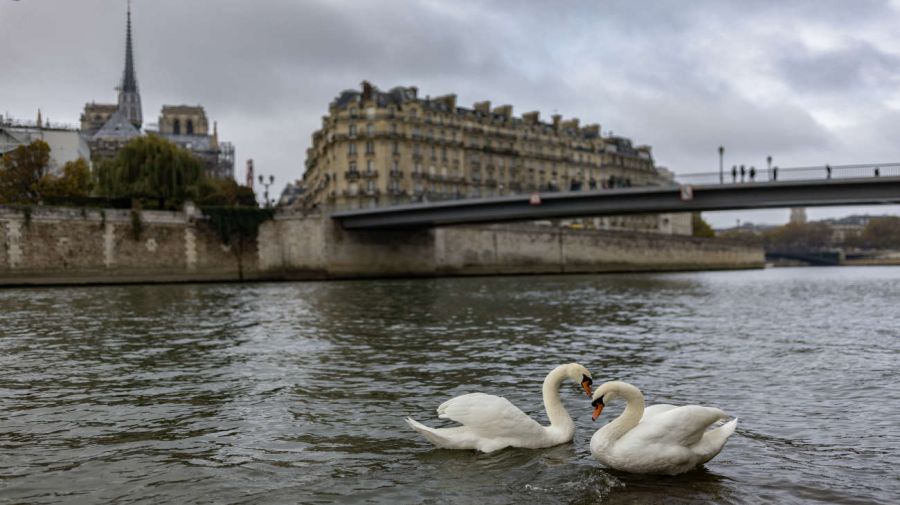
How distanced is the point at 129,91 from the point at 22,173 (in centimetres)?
9845

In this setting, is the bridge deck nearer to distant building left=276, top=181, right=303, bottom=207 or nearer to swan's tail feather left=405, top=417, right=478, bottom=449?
swan's tail feather left=405, top=417, right=478, bottom=449

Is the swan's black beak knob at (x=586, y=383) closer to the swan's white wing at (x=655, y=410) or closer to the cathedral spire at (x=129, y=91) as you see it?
the swan's white wing at (x=655, y=410)

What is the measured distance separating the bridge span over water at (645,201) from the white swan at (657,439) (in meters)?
32.7

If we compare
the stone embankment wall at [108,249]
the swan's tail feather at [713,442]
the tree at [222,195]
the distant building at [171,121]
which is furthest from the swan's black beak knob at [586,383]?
the distant building at [171,121]

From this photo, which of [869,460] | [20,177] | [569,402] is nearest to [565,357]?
[569,402]

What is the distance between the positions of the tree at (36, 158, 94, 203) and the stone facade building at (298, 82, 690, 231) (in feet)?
79.1

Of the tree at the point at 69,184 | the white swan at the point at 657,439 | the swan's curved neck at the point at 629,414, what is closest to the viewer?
the white swan at the point at 657,439

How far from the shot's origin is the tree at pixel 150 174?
5675cm

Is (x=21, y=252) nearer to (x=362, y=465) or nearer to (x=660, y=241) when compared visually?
(x=362, y=465)

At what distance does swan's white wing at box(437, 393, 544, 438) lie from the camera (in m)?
7.79

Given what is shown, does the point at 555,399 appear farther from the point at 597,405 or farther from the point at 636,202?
the point at 636,202

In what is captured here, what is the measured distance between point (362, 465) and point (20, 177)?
65.1 metres

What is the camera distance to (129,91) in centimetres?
15300

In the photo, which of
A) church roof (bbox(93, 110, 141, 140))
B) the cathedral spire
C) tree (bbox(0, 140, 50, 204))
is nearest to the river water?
tree (bbox(0, 140, 50, 204))
